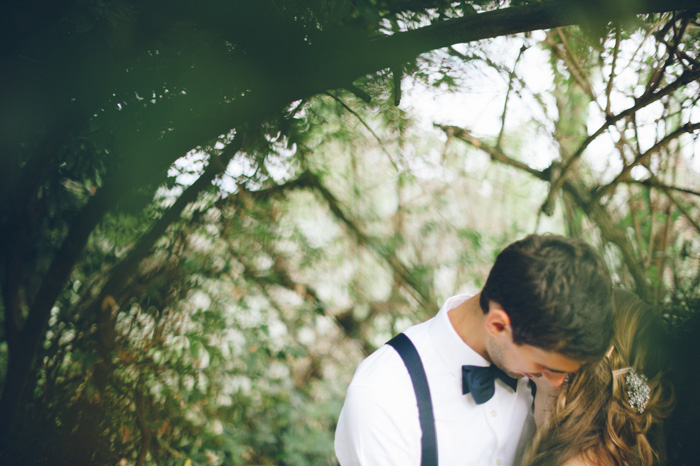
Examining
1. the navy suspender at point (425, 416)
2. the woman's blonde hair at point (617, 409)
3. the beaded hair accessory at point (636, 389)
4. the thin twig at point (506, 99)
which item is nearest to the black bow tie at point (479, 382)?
the navy suspender at point (425, 416)

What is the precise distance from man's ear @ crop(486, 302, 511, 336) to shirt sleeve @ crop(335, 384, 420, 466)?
370 mm

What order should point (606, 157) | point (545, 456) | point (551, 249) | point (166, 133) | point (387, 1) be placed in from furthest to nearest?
point (606, 157)
point (387, 1)
point (166, 133)
point (545, 456)
point (551, 249)

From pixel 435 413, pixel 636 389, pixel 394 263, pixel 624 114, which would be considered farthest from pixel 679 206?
pixel 394 263

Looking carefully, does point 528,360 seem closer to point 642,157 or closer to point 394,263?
point 642,157

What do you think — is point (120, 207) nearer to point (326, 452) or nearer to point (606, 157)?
point (326, 452)

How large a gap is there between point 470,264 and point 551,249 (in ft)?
7.06

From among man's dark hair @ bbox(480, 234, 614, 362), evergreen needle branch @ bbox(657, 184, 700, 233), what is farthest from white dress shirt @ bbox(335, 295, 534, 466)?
evergreen needle branch @ bbox(657, 184, 700, 233)

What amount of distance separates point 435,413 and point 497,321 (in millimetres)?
402

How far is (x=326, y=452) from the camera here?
2459 mm

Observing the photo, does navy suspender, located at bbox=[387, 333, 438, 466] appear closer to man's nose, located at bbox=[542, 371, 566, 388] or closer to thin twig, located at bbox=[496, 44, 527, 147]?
man's nose, located at bbox=[542, 371, 566, 388]

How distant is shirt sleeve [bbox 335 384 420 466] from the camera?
1.19 m

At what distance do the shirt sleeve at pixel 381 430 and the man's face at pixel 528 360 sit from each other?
13.8 inches

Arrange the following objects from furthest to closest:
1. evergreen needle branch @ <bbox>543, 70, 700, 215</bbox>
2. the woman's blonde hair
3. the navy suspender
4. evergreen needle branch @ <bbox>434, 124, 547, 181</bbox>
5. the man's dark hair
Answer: evergreen needle branch @ <bbox>434, 124, 547, 181</bbox> < evergreen needle branch @ <bbox>543, 70, 700, 215</bbox> < the woman's blonde hair < the navy suspender < the man's dark hair

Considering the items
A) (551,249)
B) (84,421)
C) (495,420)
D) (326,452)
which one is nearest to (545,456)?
(495,420)
